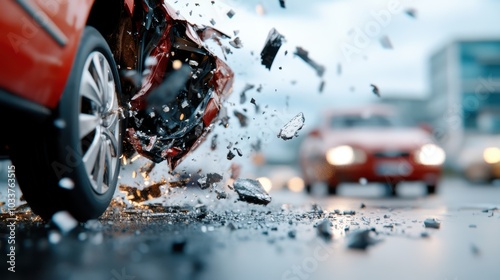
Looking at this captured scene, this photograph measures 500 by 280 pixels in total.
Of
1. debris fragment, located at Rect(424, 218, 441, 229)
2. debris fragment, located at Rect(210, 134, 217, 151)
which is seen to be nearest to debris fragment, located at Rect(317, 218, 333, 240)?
debris fragment, located at Rect(424, 218, 441, 229)

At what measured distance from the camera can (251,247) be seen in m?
3.40

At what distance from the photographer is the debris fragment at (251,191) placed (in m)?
5.48

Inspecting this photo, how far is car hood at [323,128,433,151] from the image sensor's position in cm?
1035

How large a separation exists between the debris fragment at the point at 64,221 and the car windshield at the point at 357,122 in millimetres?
7885

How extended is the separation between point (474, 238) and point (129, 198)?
3.03 meters

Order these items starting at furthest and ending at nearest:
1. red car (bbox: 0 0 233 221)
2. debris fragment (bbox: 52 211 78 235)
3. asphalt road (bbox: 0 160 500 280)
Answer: debris fragment (bbox: 52 211 78 235) < red car (bbox: 0 0 233 221) < asphalt road (bbox: 0 160 500 280)

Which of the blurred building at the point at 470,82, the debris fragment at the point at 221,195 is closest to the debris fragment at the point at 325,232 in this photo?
the debris fragment at the point at 221,195

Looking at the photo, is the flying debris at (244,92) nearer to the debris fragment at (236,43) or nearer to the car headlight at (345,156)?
the debris fragment at (236,43)

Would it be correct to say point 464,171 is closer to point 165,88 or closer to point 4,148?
point 165,88

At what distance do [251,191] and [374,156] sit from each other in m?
5.01

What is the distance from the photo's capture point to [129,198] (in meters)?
5.91

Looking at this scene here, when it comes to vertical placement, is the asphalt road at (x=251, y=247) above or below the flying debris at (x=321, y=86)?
below

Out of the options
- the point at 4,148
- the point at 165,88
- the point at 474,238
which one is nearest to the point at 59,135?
the point at 4,148

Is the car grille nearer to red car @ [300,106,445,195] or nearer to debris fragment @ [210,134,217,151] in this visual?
red car @ [300,106,445,195]
